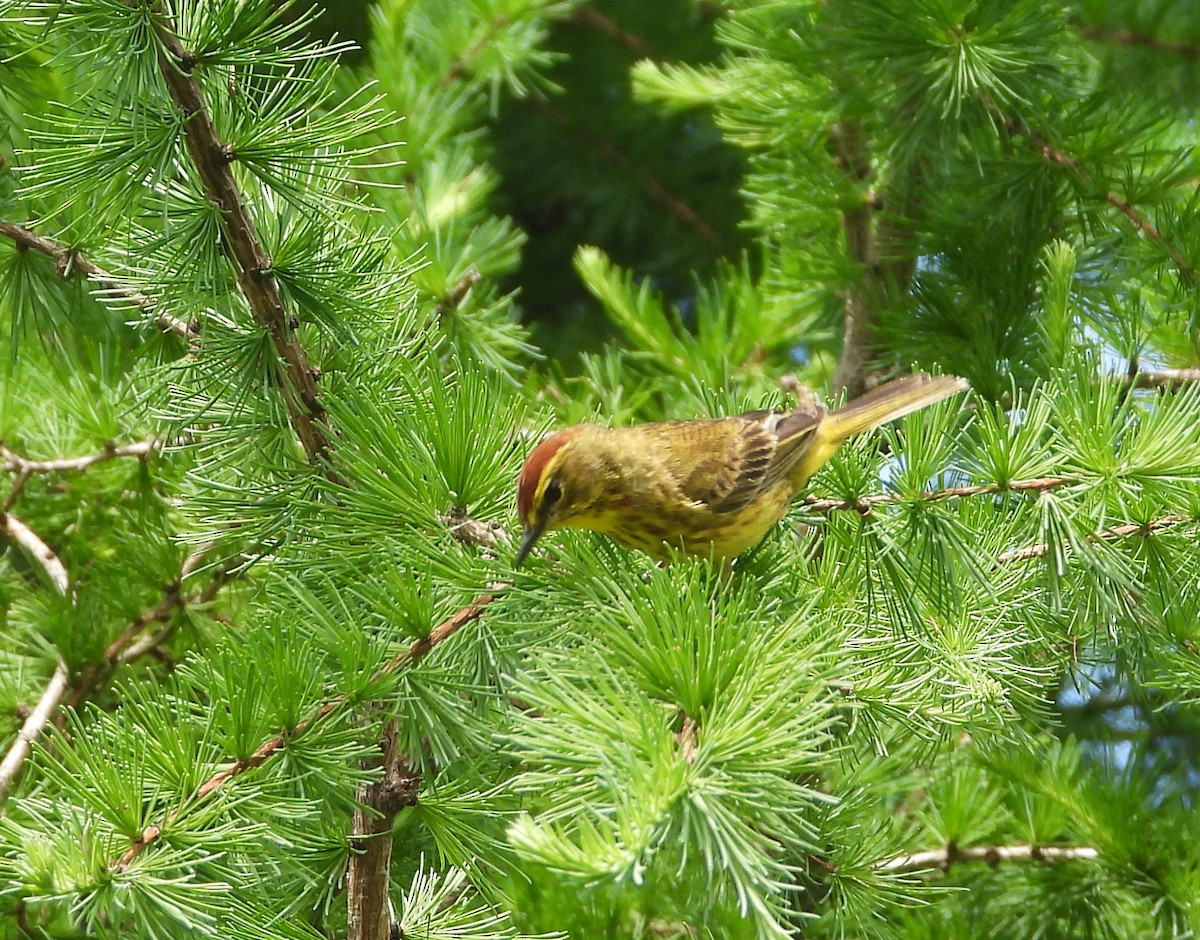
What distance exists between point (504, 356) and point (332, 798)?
1.42m

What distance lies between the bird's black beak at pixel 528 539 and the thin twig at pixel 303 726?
0.22 feet

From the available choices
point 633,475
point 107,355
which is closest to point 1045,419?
point 633,475

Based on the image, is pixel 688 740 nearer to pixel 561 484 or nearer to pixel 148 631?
pixel 561 484

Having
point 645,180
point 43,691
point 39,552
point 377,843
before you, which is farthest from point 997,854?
point 645,180

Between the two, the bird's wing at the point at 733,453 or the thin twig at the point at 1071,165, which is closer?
the bird's wing at the point at 733,453

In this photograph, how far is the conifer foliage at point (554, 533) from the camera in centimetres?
141

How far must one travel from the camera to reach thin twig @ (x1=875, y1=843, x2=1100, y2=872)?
7.77ft

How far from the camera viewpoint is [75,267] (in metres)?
1.98

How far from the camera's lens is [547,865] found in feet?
3.82

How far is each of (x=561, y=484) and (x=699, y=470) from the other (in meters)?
0.48

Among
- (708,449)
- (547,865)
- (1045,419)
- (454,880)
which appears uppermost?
(547,865)

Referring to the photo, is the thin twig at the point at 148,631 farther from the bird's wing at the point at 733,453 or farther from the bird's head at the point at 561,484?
the bird's wing at the point at 733,453

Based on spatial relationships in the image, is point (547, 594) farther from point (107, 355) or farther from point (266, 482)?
point (107, 355)

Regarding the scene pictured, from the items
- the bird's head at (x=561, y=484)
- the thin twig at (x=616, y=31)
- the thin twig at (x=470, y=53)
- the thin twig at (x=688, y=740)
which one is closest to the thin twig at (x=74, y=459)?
the bird's head at (x=561, y=484)
